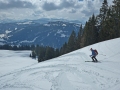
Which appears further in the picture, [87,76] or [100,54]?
[100,54]

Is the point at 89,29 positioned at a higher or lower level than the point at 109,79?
higher

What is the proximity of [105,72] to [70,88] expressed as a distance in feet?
19.9

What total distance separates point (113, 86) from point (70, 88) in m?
3.75

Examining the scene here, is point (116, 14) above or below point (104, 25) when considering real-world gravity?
above

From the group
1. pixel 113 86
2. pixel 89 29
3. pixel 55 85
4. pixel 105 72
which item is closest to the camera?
pixel 113 86

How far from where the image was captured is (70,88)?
13.9m

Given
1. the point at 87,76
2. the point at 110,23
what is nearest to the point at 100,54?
the point at 87,76

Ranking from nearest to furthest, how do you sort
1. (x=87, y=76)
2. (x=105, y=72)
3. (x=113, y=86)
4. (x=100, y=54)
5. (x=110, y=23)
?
(x=113, y=86)
(x=87, y=76)
(x=105, y=72)
(x=100, y=54)
(x=110, y=23)

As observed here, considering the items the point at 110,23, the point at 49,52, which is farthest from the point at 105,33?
the point at 49,52

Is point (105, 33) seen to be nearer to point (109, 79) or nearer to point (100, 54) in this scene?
point (100, 54)

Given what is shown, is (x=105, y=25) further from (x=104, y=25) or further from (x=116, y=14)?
(x=116, y=14)

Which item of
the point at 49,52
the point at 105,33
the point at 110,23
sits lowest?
the point at 49,52

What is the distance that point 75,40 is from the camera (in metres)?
78.1

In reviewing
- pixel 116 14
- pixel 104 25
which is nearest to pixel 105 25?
pixel 104 25
